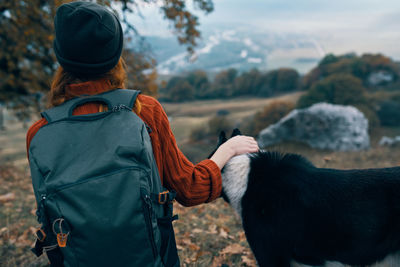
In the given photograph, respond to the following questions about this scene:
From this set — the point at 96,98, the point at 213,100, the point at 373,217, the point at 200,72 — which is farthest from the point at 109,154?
the point at 200,72

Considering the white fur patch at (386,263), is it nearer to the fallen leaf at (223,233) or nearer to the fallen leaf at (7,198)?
the fallen leaf at (223,233)

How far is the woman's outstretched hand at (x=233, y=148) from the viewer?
182 cm

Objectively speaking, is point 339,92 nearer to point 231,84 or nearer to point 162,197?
point 231,84

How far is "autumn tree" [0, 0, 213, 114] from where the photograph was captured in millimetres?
6902

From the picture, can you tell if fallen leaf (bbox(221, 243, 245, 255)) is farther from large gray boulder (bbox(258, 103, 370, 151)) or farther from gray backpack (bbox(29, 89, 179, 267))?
large gray boulder (bbox(258, 103, 370, 151))

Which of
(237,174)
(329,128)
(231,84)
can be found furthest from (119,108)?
(231,84)

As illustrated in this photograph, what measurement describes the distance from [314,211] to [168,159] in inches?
47.1

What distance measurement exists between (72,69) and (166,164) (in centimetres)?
73

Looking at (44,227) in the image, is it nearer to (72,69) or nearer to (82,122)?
(82,122)

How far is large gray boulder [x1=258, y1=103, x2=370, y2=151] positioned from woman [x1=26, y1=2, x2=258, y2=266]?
13223mm

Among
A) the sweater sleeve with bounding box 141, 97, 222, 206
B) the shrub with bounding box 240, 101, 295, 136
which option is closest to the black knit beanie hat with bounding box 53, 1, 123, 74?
the sweater sleeve with bounding box 141, 97, 222, 206

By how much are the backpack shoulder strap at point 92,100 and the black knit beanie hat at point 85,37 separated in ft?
0.46

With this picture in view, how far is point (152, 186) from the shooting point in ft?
4.53

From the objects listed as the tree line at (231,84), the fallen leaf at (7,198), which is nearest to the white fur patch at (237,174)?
A: the fallen leaf at (7,198)
